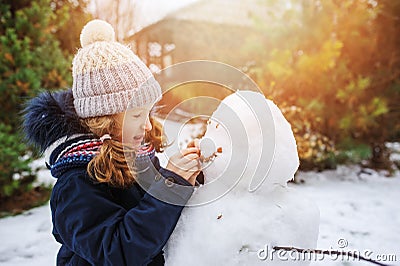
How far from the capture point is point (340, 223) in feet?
9.95

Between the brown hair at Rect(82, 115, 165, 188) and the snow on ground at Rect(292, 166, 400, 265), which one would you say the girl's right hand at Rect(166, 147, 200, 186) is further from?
the snow on ground at Rect(292, 166, 400, 265)

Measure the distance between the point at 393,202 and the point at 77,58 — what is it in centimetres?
345

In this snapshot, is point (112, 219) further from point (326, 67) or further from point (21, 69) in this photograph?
point (326, 67)

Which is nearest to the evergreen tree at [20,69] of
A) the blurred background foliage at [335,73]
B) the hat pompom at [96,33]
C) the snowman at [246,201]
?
the hat pompom at [96,33]

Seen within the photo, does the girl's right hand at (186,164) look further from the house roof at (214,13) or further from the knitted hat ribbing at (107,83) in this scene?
the house roof at (214,13)

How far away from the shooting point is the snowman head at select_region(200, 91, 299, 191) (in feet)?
3.63

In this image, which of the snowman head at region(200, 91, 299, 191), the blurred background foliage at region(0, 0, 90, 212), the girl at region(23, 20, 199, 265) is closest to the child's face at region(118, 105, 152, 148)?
the girl at region(23, 20, 199, 265)

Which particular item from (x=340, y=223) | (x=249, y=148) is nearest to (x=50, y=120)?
(x=249, y=148)

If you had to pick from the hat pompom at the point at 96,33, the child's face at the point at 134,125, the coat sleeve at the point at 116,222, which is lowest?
the coat sleeve at the point at 116,222

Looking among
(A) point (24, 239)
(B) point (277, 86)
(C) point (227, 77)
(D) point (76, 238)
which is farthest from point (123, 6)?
(D) point (76, 238)

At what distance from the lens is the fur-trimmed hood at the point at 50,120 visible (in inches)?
50.8

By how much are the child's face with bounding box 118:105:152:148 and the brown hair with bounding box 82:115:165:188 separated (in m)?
0.03

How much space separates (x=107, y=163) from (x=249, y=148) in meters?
0.48

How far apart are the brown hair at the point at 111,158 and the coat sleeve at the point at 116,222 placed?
0.21 feet
